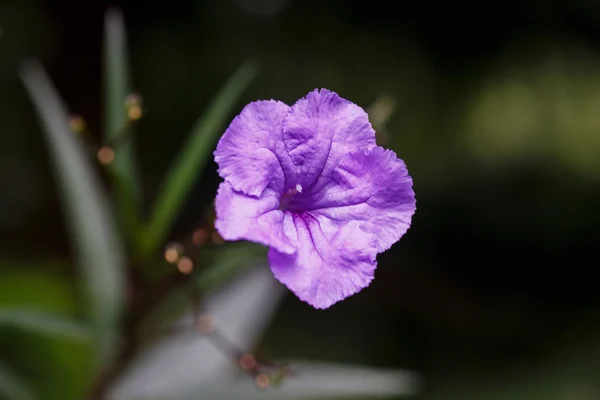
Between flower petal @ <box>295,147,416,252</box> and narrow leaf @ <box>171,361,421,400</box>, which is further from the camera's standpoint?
narrow leaf @ <box>171,361,421,400</box>

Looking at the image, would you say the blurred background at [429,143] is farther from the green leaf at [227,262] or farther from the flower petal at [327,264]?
the flower petal at [327,264]

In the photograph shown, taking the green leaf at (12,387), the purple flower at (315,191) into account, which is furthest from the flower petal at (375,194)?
the green leaf at (12,387)

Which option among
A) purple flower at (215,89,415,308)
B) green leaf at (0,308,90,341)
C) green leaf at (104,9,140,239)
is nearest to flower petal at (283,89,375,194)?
purple flower at (215,89,415,308)

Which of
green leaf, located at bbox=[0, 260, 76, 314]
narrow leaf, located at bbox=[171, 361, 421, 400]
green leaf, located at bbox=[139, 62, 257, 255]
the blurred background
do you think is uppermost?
the blurred background

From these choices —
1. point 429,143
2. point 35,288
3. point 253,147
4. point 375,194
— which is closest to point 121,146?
point 253,147

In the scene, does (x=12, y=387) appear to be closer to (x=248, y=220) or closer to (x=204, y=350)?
(x=204, y=350)

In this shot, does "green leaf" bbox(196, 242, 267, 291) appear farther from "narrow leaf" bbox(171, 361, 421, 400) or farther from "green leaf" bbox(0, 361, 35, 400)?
"green leaf" bbox(0, 361, 35, 400)
